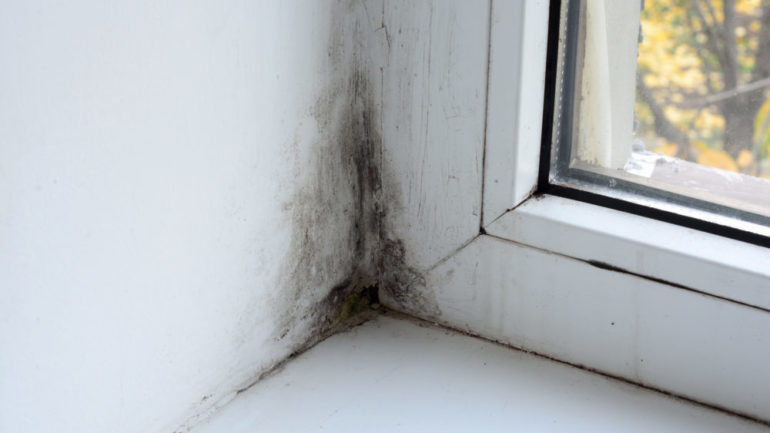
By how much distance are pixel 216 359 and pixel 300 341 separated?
12cm

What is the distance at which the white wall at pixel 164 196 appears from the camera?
533mm

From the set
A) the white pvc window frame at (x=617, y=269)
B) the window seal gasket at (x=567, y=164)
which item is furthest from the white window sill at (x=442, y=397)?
the window seal gasket at (x=567, y=164)

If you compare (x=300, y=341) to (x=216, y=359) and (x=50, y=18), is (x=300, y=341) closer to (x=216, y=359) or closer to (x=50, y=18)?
(x=216, y=359)

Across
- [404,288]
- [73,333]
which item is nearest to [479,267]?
[404,288]

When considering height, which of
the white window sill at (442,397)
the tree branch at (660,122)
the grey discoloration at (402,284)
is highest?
the tree branch at (660,122)

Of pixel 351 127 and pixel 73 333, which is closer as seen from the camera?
pixel 73 333

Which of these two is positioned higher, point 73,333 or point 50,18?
point 50,18

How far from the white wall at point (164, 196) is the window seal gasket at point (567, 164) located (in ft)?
0.59

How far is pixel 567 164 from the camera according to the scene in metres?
0.81

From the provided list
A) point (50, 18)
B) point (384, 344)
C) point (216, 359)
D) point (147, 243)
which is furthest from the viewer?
point (384, 344)

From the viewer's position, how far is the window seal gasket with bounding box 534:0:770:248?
739 mm

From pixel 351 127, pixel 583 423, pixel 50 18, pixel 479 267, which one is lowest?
pixel 583 423

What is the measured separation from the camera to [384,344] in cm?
84

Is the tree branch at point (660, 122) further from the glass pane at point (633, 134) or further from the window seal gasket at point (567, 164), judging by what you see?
the window seal gasket at point (567, 164)
